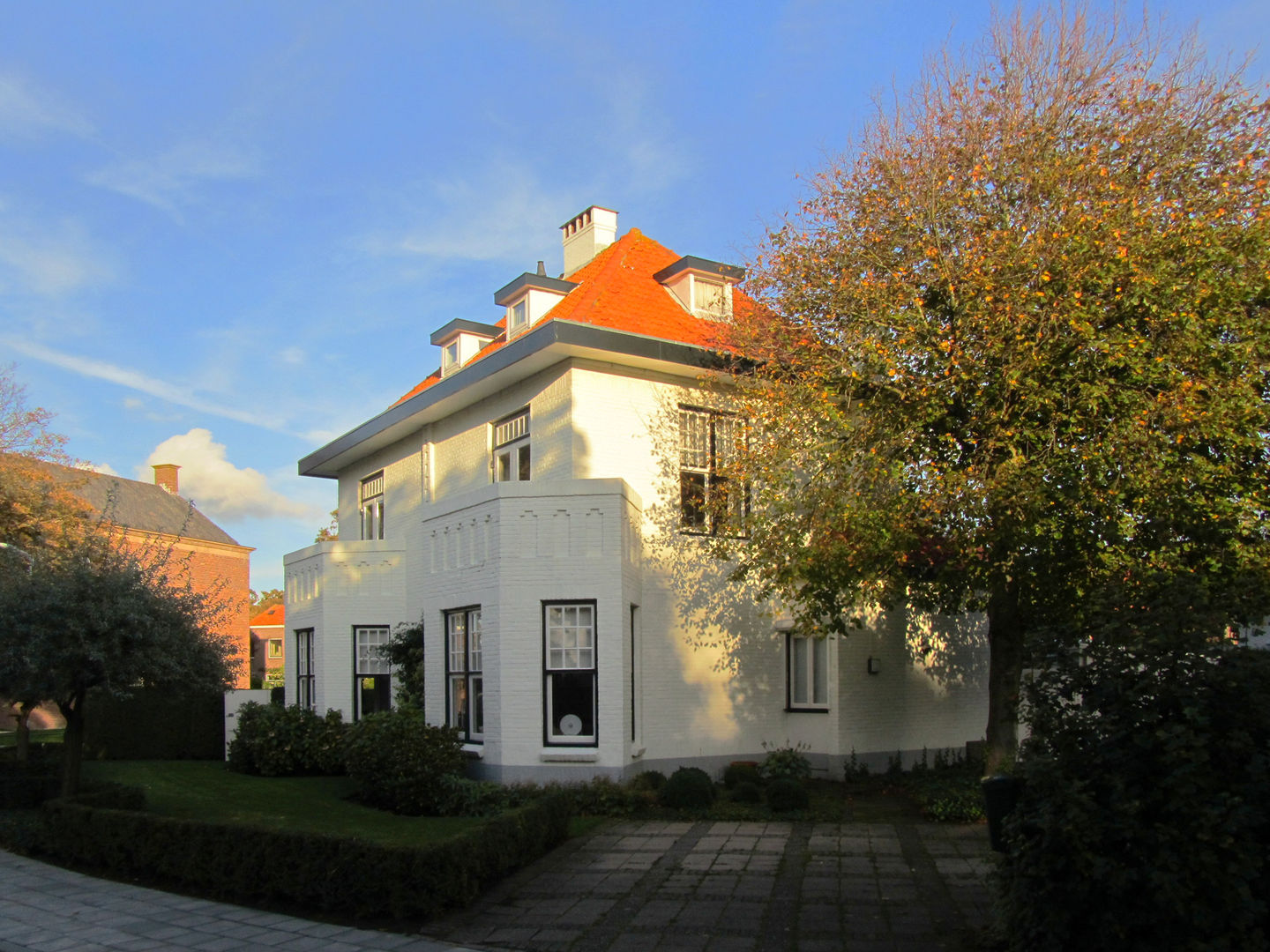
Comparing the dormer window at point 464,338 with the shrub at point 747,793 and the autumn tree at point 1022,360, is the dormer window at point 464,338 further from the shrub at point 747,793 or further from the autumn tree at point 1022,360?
the shrub at point 747,793

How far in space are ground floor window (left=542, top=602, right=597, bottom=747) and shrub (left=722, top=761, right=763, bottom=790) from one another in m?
2.58

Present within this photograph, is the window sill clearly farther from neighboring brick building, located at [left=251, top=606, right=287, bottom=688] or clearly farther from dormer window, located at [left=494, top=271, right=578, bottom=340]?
neighboring brick building, located at [left=251, top=606, right=287, bottom=688]

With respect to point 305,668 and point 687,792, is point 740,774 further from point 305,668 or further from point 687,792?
point 305,668

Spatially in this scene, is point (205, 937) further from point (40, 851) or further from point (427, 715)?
point (427, 715)

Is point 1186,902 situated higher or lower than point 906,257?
lower

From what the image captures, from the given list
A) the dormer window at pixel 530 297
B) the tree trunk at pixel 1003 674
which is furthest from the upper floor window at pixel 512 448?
the tree trunk at pixel 1003 674

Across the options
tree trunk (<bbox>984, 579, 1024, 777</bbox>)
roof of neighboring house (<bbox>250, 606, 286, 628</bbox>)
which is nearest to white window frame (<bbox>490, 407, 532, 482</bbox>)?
tree trunk (<bbox>984, 579, 1024, 777</bbox>)

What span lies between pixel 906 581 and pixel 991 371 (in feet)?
10.2

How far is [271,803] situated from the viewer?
47.0ft

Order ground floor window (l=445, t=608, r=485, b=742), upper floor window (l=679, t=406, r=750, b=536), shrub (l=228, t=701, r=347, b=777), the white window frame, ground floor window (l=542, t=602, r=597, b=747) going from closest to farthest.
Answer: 1. ground floor window (l=542, t=602, r=597, b=747)
2. ground floor window (l=445, t=608, r=485, b=742)
3. upper floor window (l=679, t=406, r=750, b=536)
4. the white window frame
5. shrub (l=228, t=701, r=347, b=777)

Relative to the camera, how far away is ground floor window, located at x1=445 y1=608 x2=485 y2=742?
15.2 meters

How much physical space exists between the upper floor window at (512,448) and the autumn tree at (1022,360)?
4.65m

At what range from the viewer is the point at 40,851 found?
39.6 ft

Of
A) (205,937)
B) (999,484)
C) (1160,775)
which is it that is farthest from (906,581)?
(205,937)
